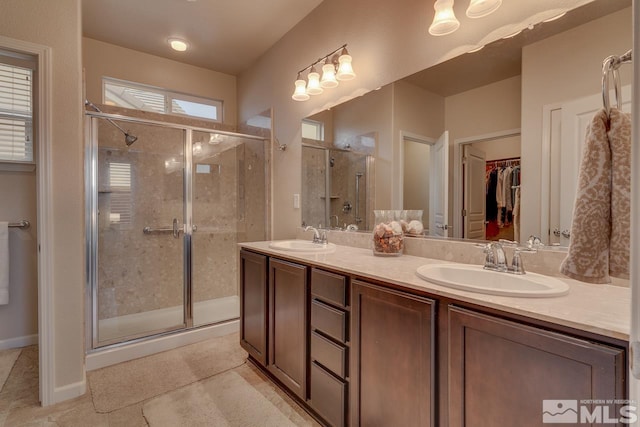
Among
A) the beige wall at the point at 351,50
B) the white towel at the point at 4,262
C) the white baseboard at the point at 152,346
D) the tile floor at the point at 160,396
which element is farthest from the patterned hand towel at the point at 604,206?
the white towel at the point at 4,262

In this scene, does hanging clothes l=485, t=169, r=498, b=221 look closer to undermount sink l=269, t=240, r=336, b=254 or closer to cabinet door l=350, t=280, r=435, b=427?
cabinet door l=350, t=280, r=435, b=427

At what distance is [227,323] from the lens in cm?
288

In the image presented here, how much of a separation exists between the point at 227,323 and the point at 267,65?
2518mm

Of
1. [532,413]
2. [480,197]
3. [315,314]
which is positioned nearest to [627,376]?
[532,413]

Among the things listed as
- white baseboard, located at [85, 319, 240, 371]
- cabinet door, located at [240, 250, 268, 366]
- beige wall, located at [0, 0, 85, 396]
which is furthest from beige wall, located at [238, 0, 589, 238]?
beige wall, located at [0, 0, 85, 396]

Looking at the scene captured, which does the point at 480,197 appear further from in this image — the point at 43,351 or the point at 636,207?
the point at 43,351

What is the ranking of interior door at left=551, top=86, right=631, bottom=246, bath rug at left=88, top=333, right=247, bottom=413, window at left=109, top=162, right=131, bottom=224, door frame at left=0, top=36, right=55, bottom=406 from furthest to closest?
1. window at left=109, top=162, right=131, bottom=224
2. bath rug at left=88, top=333, right=247, bottom=413
3. door frame at left=0, top=36, right=55, bottom=406
4. interior door at left=551, top=86, right=631, bottom=246

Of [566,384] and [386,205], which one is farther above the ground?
[386,205]

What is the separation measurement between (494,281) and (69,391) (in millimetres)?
2415

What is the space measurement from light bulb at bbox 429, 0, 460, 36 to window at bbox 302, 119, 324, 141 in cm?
110

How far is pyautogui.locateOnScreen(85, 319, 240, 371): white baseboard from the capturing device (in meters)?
2.23

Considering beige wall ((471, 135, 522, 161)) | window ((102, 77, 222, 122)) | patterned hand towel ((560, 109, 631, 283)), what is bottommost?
patterned hand towel ((560, 109, 631, 283))

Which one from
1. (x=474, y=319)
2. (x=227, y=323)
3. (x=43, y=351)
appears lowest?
(x=227, y=323)

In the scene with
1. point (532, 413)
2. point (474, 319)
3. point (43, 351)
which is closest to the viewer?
point (532, 413)
